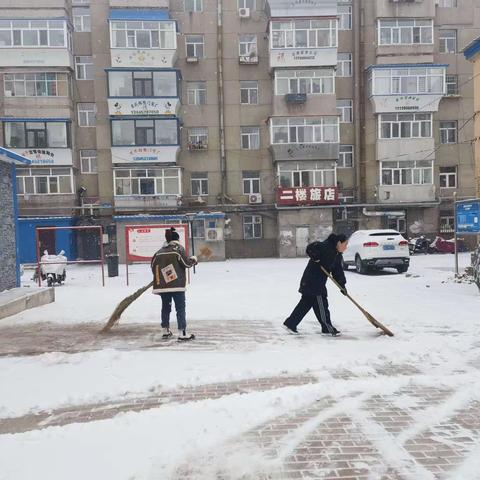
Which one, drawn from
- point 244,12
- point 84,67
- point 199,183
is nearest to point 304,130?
point 199,183

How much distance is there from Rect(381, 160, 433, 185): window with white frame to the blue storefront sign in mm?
15861

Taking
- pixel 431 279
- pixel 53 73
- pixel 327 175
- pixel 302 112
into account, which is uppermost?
pixel 53 73

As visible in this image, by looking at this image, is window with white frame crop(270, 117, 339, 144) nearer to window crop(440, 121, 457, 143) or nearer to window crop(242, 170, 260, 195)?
window crop(242, 170, 260, 195)

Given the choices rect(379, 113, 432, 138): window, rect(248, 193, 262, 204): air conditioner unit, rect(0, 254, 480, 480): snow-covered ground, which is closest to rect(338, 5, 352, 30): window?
rect(379, 113, 432, 138): window

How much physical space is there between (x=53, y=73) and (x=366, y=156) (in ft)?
63.6

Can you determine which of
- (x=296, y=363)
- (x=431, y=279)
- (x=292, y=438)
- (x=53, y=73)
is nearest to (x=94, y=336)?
(x=296, y=363)

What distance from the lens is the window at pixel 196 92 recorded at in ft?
94.5

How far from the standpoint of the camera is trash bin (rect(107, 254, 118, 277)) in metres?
16.8

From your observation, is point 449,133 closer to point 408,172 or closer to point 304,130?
point 408,172

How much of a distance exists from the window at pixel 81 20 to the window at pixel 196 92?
7.00 metres

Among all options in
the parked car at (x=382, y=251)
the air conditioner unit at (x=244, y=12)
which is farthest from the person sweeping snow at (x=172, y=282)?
the air conditioner unit at (x=244, y=12)

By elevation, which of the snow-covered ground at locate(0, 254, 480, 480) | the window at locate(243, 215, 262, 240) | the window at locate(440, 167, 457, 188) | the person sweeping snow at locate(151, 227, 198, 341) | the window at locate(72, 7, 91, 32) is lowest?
the snow-covered ground at locate(0, 254, 480, 480)

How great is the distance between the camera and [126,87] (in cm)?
2695

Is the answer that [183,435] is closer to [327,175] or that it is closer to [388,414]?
[388,414]
